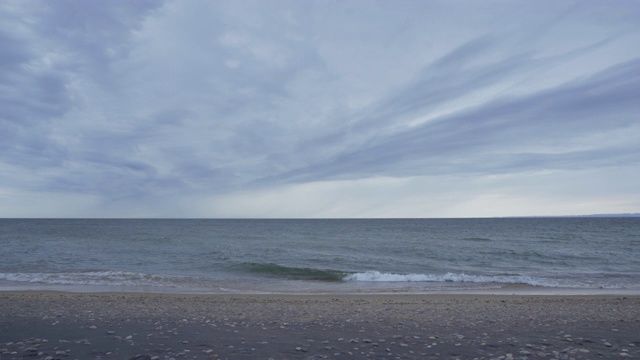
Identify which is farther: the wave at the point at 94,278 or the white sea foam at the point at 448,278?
the white sea foam at the point at 448,278

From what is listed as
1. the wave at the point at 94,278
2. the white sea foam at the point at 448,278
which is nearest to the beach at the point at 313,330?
the wave at the point at 94,278

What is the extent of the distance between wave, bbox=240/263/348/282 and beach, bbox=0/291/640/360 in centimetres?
1113

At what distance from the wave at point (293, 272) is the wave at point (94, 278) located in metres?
6.62

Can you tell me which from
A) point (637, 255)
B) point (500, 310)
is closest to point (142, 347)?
point (500, 310)

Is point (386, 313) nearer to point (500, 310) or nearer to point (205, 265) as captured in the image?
point (500, 310)

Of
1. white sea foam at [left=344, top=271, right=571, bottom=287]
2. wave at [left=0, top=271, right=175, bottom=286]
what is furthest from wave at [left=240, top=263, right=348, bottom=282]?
wave at [left=0, top=271, right=175, bottom=286]

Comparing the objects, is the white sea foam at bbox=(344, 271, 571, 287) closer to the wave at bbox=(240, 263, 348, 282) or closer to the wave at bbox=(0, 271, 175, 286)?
the wave at bbox=(240, 263, 348, 282)

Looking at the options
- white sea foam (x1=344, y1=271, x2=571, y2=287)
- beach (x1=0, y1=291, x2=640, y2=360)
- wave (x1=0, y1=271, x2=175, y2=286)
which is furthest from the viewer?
white sea foam (x1=344, y1=271, x2=571, y2=287)

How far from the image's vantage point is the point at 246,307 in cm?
1345

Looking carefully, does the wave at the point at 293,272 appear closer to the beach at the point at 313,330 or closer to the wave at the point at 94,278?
the wave at the point at 94,278

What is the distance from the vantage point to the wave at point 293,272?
25.4 metres

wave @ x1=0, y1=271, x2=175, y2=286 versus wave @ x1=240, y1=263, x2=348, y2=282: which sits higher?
wave @ x1=0, y1=271, x2=175, y2=286

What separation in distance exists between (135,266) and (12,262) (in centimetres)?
994

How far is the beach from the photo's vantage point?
789cm
